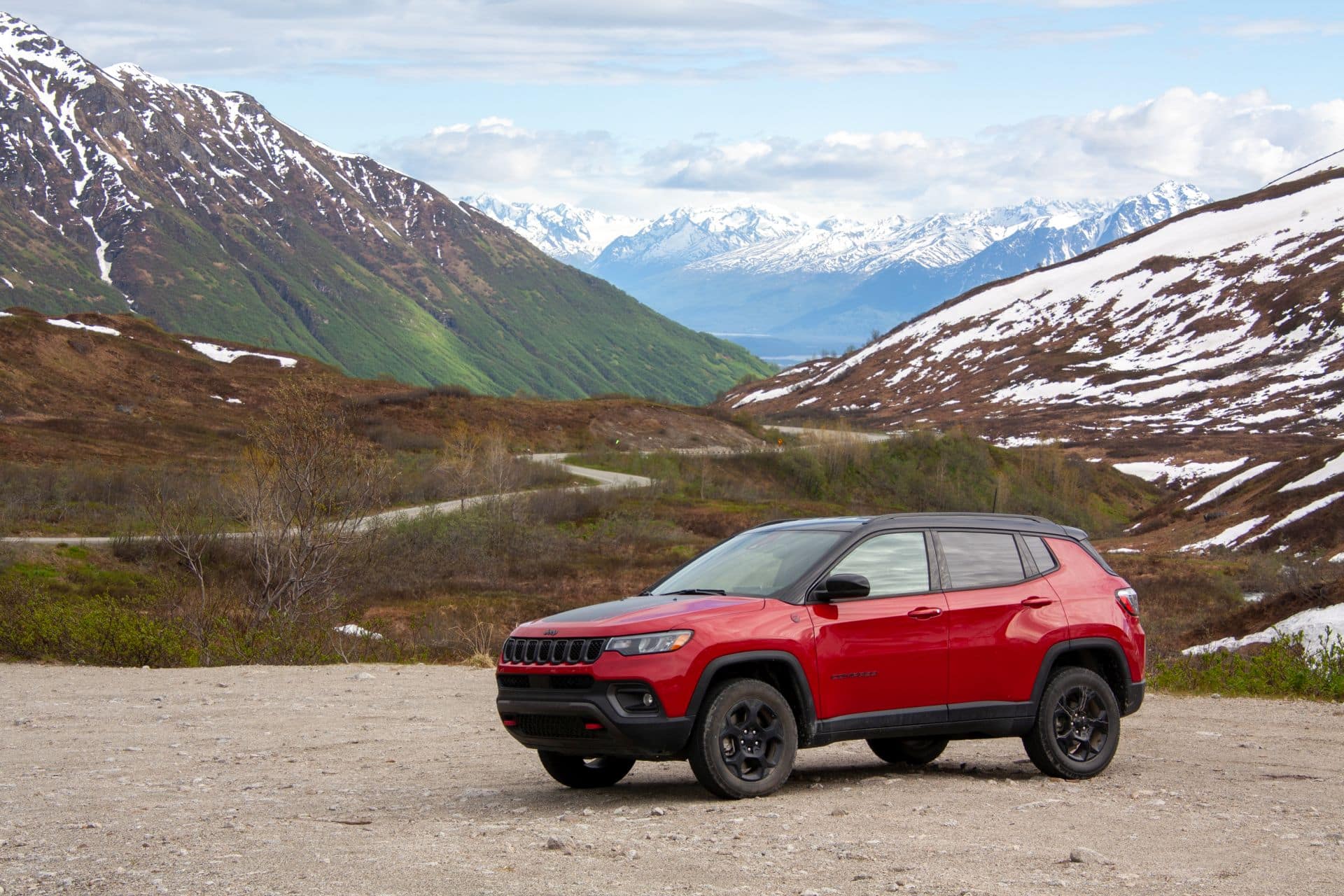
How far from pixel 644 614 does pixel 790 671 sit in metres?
1.14

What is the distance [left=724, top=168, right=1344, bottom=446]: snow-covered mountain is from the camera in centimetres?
13400

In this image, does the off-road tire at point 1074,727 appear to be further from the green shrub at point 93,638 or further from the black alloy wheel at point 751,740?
the green shrub at point 93,638

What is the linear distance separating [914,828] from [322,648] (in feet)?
51.6

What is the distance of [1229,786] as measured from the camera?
33.7ft

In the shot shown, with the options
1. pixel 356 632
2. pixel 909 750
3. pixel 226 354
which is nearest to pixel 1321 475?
pixel 356 632

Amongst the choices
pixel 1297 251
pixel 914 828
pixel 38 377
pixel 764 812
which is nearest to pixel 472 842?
pixel 764 812

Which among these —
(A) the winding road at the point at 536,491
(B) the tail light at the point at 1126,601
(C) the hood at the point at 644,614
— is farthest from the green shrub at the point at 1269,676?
(A) the winding road at the point at 536,491

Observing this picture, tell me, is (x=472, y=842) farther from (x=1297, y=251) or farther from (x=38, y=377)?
(x=1297, y=251)

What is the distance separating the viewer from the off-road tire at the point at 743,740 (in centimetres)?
916

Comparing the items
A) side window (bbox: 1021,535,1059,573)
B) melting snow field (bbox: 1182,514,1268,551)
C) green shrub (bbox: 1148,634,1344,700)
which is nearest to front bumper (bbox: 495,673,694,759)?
side window (bbox: 1021,535,1059,573)

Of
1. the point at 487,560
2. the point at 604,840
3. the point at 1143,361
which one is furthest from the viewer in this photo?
the point at 1143,361

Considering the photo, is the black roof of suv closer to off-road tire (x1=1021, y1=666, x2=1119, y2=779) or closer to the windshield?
the windshield

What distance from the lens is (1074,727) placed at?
1077 cm

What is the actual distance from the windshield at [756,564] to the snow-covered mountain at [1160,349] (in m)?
118
